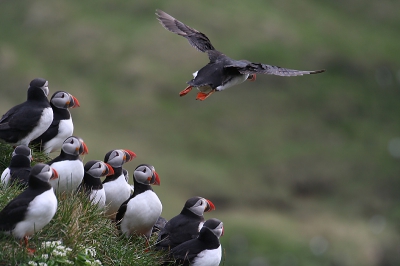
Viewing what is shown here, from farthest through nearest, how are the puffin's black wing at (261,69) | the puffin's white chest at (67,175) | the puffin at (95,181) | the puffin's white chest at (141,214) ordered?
1. the puffin's black wing at (261,69)
2. the puffin at (95,181)
3. the puffin's white chest at (141,214)
4. the puffin's white chest at (67,175)

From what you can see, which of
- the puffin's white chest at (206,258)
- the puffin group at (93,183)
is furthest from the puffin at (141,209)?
the puffin's white chest at (206,258)

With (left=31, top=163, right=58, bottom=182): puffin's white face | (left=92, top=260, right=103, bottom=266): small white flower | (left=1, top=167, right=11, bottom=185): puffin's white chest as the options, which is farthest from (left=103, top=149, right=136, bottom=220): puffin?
(left=31, top=163, right=58, bottom=182): puffin's white face

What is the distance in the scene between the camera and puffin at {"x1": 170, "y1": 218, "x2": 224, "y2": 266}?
7.86 meters

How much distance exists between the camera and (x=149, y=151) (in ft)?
123

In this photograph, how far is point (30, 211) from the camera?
680cm

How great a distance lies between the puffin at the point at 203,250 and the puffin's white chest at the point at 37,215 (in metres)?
1.60

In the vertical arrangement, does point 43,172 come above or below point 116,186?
above

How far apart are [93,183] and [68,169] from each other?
51 cm

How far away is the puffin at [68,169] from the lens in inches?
322

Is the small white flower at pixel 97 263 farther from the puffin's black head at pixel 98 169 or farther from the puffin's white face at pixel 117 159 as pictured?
the puffin's white face at pixel 117 159

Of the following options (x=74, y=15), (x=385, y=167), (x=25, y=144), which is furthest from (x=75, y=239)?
(x=74, y=15)

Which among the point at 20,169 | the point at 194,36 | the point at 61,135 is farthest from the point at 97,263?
the point at 194,36

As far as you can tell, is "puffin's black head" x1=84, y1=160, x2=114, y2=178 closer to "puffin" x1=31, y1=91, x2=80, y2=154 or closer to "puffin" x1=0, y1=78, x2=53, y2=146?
"puffin" x1=0, y1=78, x2=53, y2=146

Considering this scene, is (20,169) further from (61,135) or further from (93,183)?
(61,135)
